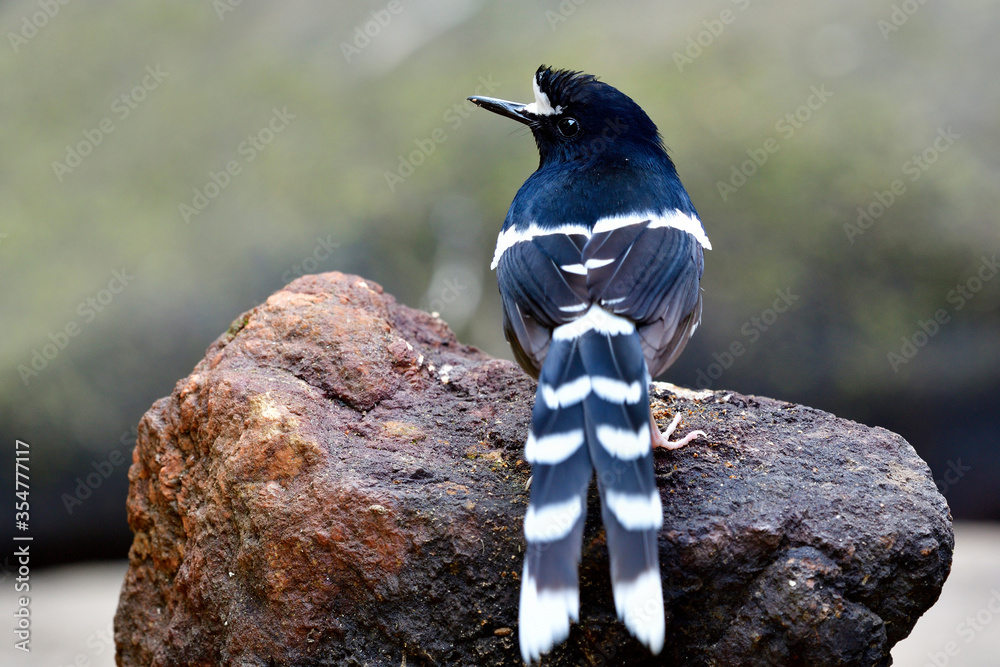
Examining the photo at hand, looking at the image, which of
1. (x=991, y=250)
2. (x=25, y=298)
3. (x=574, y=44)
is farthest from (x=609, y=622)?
(x=574, y=44)

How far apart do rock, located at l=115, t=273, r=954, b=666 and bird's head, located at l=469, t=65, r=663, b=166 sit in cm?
132

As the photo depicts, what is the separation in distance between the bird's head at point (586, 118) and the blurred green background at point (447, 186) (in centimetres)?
282

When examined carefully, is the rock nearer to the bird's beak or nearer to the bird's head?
the bird's head

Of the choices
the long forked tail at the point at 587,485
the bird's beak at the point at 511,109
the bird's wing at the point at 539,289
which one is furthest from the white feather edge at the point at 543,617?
the bird's beak at the point at 511,109

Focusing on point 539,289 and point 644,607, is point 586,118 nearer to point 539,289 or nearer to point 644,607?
point 539,289

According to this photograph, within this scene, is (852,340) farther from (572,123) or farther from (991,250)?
(572,123)

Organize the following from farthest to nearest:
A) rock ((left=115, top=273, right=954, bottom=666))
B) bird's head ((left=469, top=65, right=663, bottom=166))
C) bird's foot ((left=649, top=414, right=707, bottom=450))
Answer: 1. bird's head ((left=469, top=65, right=663, bottom=166))
2. bird's foot ((left=649, top=414, right=707, bottom=450))
3. rock ((left=115, top=273, right=954, bottom=666))

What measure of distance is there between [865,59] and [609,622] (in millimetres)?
6708

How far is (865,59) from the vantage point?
7.87 meters

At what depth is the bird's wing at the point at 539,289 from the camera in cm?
313

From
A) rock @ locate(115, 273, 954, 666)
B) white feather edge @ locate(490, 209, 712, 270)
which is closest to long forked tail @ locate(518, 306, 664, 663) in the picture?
rock @ locate(115, 273, 954, 666)

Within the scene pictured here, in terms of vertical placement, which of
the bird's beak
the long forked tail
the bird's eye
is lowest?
the long forked tail

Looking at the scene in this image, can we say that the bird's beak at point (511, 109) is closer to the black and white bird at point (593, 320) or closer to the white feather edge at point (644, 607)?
the black and white bird at point (593, 320)

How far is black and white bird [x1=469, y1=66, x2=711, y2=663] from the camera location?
2555mm
